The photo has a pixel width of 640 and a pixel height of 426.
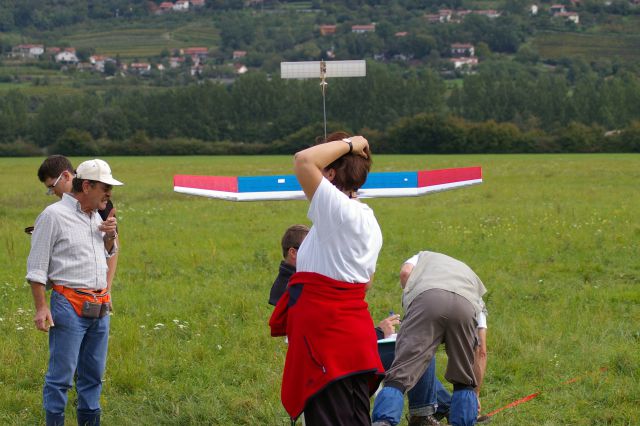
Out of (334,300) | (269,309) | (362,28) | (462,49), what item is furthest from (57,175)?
(362,28)

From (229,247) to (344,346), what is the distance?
1155cm

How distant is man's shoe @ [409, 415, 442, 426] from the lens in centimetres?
677

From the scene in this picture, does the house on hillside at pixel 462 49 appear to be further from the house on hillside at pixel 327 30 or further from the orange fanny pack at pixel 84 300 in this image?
the orange fanny pack at pixel 84 300

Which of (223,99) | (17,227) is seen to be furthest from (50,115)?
(17,227)

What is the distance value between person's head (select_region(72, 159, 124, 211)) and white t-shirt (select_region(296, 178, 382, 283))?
196cm

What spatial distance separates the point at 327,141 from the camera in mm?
4828

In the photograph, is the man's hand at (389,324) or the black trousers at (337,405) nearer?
the black trousers at (337,405)

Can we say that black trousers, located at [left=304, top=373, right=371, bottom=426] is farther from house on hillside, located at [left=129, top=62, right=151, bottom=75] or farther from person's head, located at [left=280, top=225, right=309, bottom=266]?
house on hillside, located at [left=129, top=62, right=151, bottom=75]

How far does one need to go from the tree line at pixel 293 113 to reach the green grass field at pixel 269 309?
5416 cm


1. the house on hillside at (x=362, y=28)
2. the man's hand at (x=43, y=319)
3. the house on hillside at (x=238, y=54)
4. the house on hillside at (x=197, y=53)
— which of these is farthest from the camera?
the house on hillside at (x=362, y=28)

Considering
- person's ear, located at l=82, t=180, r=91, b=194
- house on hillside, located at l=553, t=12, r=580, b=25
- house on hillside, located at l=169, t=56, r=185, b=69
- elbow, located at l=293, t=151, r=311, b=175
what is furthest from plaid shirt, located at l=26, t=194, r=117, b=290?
house on hillside, located at l=553, t=12, r=580, b=25

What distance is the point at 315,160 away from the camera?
14.9ft

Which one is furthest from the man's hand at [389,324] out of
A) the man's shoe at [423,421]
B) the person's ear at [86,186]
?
the person's ear at [86,186]

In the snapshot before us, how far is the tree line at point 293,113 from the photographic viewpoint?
7681 centimetres
